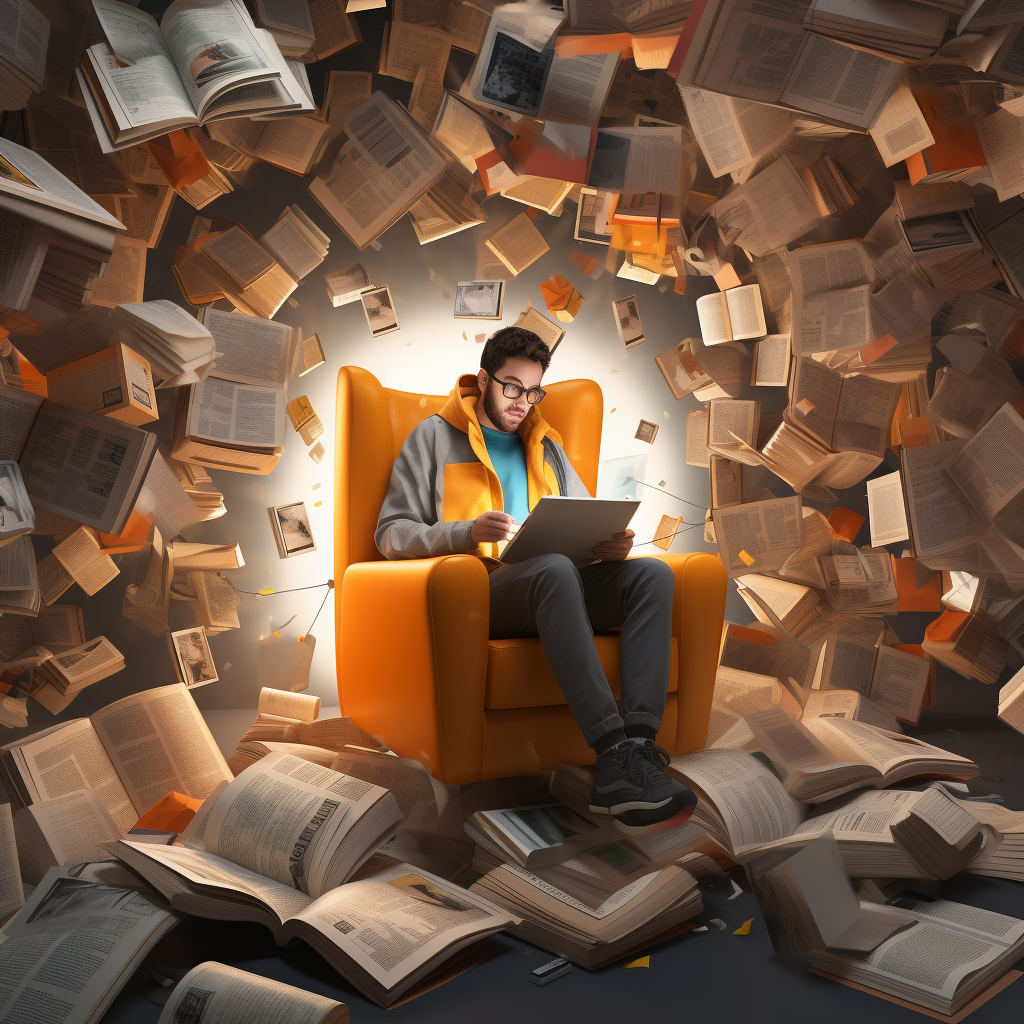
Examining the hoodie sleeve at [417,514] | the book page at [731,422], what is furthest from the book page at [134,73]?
the book page at [731,422]

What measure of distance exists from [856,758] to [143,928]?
4.53ft

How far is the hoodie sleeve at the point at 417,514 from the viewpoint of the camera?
1852 mm

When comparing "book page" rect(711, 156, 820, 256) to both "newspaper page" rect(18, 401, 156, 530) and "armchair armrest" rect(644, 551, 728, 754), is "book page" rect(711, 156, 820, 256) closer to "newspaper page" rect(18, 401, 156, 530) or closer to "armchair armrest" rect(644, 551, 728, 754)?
"armchair armrest" rect(644, 551, 728, 754)

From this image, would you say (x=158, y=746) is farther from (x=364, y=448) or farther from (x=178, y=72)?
(x=178, y=72)

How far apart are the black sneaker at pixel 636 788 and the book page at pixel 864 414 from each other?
4.12 ft

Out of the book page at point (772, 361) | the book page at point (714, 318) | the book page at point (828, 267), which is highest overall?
the book page at point (828, 267)

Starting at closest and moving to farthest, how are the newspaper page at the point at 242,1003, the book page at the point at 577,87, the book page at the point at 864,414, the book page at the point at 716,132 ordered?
the newspaper page at the point at 242,1003 → the book page at the point at 577,87 → the book page at the point at 716,132 → the book page at the point at 864,414

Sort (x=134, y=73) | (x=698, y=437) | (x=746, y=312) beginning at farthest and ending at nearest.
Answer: (x=698, y=437)
(x=746, y=312)
(x=134, y=73)

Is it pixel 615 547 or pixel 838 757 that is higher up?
pixel 615 547

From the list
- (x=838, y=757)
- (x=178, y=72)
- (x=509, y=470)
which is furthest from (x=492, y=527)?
(x=178, y=72)

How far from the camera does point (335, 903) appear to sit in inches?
50.2

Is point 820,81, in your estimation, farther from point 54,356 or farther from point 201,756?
point 201,756

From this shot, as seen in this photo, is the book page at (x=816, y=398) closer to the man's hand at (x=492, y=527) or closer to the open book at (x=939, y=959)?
the man's hand at (x=492, y=527)

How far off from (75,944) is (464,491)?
123 centimetres
